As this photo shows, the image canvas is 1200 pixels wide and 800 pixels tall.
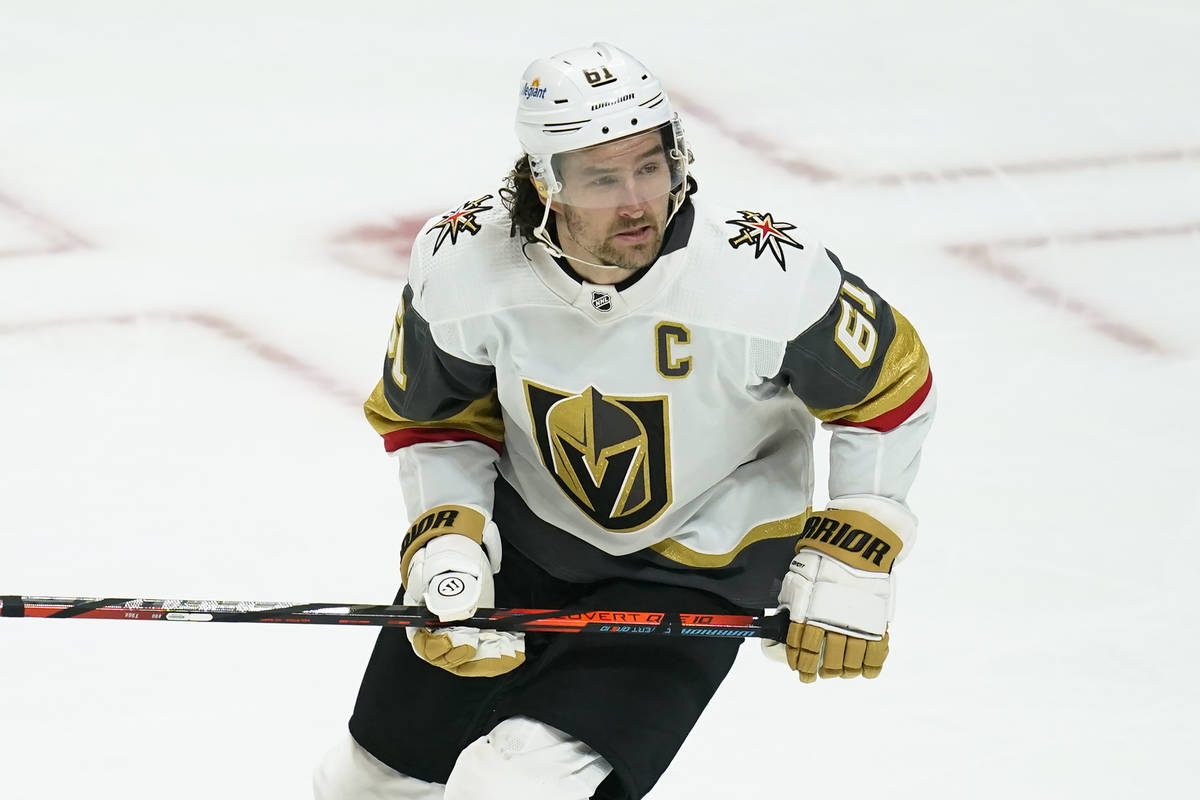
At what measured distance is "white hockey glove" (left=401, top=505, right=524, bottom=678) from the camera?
2.52 metres

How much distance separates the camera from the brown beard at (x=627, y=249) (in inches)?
94.5

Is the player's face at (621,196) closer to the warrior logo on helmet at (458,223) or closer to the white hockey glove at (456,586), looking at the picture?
the warrior logo on helmet at (458,223)

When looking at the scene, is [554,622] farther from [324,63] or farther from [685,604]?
[324,63]

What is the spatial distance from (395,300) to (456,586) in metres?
1.84

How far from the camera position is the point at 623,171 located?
2.39m

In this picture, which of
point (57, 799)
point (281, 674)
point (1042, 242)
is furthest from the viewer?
point (1042, 242)

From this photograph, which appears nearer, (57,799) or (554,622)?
(554,622)

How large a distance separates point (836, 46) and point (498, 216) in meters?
2.78

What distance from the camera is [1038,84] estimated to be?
5.02 metres

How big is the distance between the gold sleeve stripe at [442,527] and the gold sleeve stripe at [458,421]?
0.13 m

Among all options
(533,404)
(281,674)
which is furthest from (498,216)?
(281,674)

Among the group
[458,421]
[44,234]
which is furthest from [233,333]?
[458,421]

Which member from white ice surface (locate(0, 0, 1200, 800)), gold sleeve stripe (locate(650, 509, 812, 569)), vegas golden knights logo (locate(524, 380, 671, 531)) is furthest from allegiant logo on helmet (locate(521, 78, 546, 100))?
white ice surface (locate(0, 0, 1200, 800))

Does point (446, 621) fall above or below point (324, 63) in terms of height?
below
